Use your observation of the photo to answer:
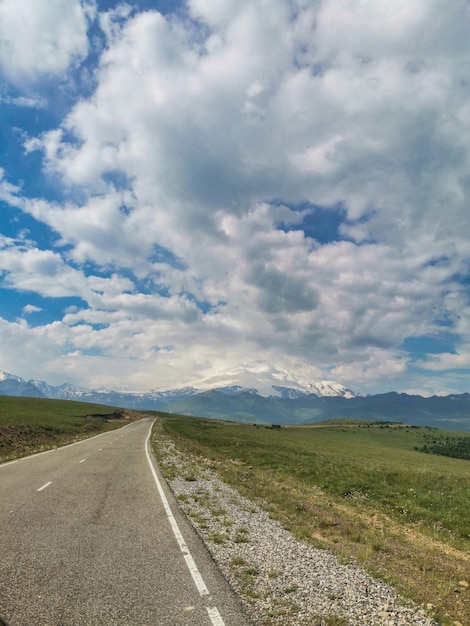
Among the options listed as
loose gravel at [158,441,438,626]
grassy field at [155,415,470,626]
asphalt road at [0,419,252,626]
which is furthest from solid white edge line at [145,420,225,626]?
grassy field at [155,415,470,626]

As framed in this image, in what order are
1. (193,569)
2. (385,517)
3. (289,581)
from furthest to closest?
(385,517) < (193,569) < (289,581)

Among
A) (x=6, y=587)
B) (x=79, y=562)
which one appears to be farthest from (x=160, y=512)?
(x=6, y=587)

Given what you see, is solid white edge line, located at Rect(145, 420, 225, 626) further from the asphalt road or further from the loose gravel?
the loose gravel

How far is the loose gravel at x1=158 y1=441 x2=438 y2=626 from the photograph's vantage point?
727 centimetres

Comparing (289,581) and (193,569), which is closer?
(289,581)

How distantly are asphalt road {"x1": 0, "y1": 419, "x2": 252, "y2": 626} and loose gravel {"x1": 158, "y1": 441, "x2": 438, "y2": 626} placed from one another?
574 millimetres

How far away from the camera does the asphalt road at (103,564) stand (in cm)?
698

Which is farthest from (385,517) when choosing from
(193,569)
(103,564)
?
(103,564)

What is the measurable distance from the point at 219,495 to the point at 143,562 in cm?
1017

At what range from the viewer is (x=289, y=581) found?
884 centimetres

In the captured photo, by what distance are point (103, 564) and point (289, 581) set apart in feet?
14.7

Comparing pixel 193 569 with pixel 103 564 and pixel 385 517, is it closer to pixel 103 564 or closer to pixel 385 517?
pixel 103 564

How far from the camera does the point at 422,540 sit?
14.5 meters

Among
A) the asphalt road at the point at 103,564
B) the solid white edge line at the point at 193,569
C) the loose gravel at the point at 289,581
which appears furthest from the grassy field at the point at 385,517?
the asphalt road at the point at 103,564
